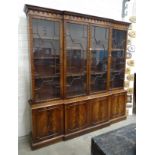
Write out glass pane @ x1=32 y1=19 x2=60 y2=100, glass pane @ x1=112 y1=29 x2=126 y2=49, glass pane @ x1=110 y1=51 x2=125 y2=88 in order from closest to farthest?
glass pane @ x1=32 y1=19 x2=60 y2=100 → glass pane @ x1=112 y1=29 x2=126 y2=49 → glass pane @ x1=110 y1=51 x2=125 y2=88

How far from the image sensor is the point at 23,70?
2.59 metres

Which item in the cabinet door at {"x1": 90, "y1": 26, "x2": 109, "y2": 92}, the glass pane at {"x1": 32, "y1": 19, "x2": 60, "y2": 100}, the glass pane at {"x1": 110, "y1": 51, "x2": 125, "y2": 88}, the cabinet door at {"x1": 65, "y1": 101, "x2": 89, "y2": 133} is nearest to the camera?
the glass pane at {"x1": 32, "y1": 19, "x2": 60, "y2": 100}

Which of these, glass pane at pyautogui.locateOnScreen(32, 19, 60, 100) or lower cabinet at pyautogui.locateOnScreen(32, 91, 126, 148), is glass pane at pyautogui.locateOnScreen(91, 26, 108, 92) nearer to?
lower cabinet at pyautogui.locateOnScreen(32, 91, 126, 148)

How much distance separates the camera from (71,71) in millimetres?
2648

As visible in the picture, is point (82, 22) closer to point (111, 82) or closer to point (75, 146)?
point (111, 82)

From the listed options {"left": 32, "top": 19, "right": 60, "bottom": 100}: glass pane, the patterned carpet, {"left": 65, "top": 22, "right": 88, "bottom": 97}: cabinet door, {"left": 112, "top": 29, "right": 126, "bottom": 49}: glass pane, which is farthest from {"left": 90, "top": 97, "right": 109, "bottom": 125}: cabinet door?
{"left": 112, "top": 29, "right": 126, "bottom": 49}: glass pane

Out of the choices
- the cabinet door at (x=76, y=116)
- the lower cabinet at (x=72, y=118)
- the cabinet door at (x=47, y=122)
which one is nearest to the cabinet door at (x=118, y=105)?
the lower cabinet at (x=72, y=118)

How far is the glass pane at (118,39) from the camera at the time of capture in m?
3.08

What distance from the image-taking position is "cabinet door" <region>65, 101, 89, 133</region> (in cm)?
262

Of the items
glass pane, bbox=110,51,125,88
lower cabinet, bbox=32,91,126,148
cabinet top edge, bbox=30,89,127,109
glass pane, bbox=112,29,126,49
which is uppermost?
glass pane, bbox=112,29,126,49
